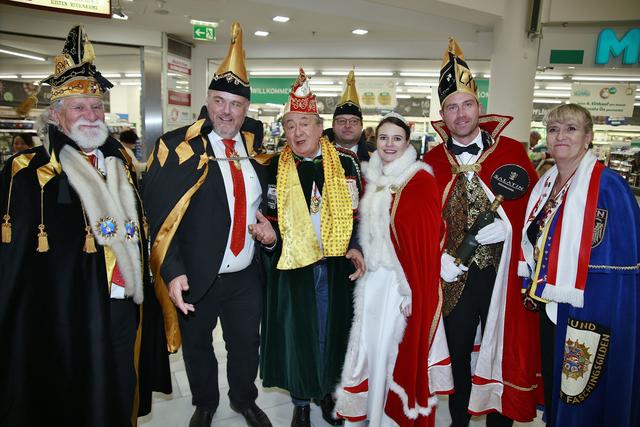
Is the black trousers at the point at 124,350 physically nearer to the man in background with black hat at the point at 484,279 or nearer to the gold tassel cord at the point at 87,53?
the gold tassel cord at the point at 87,53

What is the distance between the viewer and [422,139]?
369 inches

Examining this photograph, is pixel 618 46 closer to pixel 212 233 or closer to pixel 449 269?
pixel 449 269

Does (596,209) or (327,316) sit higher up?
(596,209)

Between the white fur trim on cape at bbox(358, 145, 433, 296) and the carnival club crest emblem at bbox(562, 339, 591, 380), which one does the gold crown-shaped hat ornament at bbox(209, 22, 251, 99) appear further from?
the carnival club crest emblem at bbox(562, 339, 591, 380)

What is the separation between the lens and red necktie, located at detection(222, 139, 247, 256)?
7.71 ft

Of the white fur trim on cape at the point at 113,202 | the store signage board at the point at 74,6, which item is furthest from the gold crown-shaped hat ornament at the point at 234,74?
the store signage board at the point at 74,6

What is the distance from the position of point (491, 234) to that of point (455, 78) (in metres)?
0.89

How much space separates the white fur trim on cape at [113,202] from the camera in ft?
6.27

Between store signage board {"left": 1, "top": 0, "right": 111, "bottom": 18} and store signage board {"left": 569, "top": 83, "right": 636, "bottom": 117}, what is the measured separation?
9.02 m

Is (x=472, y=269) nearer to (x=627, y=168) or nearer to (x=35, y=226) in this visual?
(x=35, y=226)

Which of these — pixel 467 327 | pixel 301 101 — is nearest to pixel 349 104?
pixel 301 101

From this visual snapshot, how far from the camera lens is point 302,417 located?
8.69 feet

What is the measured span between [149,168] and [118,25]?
672 centimetres

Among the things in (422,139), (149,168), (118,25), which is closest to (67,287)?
(149,168)
